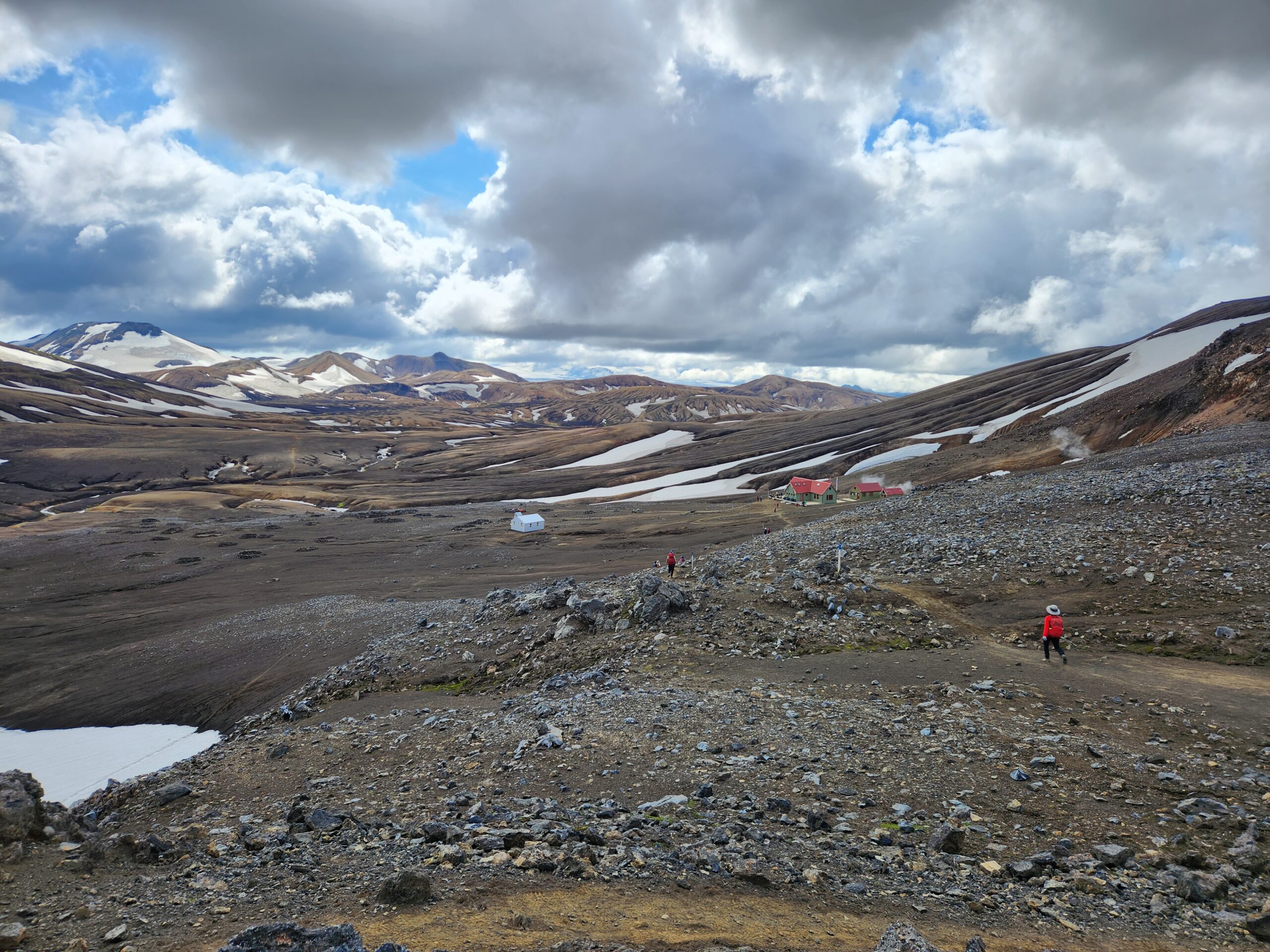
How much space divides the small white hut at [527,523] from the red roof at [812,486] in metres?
31.9

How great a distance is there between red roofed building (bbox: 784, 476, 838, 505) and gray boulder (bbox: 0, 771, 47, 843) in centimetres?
6855

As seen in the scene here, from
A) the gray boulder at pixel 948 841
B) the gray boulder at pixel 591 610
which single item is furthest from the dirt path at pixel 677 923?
the gray boulder at pixel 591 610

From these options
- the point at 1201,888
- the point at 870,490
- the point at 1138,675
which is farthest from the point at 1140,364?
the point at 1201,888

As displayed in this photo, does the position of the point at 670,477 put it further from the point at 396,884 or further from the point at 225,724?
the point at 396,884

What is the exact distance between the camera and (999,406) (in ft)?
371

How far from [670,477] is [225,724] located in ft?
322

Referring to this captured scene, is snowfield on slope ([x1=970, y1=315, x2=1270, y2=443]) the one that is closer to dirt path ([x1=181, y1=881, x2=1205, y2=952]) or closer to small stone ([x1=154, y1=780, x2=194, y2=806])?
dirt path ([x1=181, y1=881, x2=1205, y2=952])

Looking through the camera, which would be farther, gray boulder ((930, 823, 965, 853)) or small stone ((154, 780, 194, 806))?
small stone ((154, 780, 194, 806))

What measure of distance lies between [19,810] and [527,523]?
6804 cm

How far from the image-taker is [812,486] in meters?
73.8

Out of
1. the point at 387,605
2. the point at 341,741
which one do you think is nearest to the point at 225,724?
the point at 387,605

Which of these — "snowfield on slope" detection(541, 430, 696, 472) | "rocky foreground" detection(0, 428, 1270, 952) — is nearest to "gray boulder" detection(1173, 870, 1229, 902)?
"rocky foreground" detection(0, 428, 1270, 952)

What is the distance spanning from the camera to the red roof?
72.4 m

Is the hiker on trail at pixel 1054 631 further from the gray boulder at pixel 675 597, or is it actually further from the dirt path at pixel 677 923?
the dirt path at pixel 677 923
